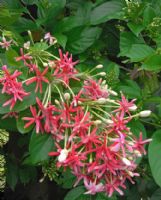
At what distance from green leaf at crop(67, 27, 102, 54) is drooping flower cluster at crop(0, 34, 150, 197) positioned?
1.31 ft

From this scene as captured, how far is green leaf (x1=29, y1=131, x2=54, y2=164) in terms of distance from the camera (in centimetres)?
92

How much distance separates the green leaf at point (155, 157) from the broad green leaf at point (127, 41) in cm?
27

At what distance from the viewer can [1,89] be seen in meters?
0.93

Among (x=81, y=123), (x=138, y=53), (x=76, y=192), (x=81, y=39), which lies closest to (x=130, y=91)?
(x=138, y=53)

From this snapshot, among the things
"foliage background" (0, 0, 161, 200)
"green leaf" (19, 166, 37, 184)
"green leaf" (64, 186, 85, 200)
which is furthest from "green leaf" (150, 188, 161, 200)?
"green leaf" (19, 166, 37, 184)

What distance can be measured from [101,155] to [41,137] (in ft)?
0.52

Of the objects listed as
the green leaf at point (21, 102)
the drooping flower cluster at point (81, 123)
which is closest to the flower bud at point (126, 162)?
the drooping flower cluster at point (81, 123)

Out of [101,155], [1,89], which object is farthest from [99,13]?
[101,155]

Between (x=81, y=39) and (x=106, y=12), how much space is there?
4.2 inches

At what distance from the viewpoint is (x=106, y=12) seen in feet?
4.33

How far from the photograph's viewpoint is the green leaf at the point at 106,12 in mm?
1302

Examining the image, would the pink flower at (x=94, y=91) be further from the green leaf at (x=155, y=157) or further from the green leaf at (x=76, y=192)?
the green leaf at (x=76, y=192)

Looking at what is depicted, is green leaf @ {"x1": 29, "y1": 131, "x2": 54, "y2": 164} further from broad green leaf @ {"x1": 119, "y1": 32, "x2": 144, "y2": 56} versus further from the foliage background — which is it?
broad green leaf @ {"x1": 119, "y1": 32, "x2": 144, "y2": 56}

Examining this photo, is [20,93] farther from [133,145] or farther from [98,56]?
[98,56]
